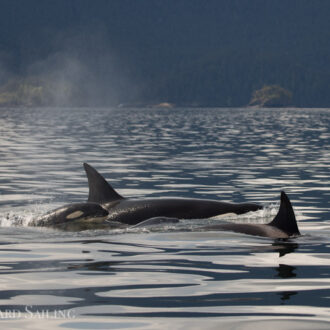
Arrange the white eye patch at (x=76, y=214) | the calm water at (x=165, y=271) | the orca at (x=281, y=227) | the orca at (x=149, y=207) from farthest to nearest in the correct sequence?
1. the orca at (x=149, y=207)
2. the white eye patch at (x=76, y=214)
3. the orca at (x=281, y=227)
4. the calm water at (x=165, y=271)

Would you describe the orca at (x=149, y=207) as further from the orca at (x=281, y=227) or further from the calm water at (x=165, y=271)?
the orca at (x=281, y=227)

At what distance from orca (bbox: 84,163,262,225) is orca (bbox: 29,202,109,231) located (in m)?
0.74

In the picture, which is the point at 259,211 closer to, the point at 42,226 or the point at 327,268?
the point at 42,226

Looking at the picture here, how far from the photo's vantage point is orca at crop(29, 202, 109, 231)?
1694 centimetres

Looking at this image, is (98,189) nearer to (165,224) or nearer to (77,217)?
(77,217)

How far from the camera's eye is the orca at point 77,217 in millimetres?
16938

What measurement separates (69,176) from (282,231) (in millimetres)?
16163

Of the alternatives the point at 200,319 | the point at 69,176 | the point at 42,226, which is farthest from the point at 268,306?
the point at 69,176

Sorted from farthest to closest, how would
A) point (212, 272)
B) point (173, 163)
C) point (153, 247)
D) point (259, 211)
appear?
point (173, 163) < point (259, 211) < point (153, 247) < point (212, 272)

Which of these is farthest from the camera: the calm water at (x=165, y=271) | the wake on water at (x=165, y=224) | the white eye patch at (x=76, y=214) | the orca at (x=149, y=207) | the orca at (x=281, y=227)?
the orca at (x=149, y=207)

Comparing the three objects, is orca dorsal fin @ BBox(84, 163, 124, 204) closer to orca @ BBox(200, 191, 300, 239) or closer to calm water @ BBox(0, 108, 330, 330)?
calm water @ BBox(0, 108, 330, 330)

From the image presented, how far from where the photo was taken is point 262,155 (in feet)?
141

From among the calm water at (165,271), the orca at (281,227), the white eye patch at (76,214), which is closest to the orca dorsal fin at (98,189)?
the calm water at (165,271)

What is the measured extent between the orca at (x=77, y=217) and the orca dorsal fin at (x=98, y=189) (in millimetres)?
1639
